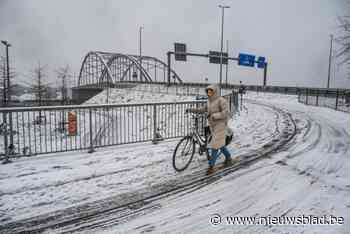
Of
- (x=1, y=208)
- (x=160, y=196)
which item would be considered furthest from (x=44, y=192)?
(x=160, y=196)

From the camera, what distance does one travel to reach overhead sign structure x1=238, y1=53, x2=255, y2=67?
3475 cm

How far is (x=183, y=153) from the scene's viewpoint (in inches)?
204

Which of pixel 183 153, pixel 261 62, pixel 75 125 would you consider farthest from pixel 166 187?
pixel 261 62

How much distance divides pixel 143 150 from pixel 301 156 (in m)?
4.57

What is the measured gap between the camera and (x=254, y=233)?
2.90 meters

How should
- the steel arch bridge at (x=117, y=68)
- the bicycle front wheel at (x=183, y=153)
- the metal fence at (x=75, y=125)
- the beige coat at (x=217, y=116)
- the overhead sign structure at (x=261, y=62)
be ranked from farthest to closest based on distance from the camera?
the steel arch bridge at (x=117, y=68) → the overhead sign structure at (x=261, y=62) → the metal fence at (x=75, y=125) → the bicycle front wheel at (x=183, y=153) → the beige coat at (x=217, y=116)

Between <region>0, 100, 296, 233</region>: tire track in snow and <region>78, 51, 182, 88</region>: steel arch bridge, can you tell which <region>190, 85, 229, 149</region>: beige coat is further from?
<region>78, 51, 182, 88</region>: steel arch bridge

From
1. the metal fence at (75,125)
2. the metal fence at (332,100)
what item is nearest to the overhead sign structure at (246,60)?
the metal fence at (332,100)

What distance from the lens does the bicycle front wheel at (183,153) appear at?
5.06 m

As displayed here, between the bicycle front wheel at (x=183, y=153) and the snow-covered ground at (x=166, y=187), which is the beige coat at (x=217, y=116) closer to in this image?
the bicycle front wheel at (x=183, y=153)

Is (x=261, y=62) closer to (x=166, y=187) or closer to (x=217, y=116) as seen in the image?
(x=217, y=116)

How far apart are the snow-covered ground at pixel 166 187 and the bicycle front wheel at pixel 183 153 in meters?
0.18

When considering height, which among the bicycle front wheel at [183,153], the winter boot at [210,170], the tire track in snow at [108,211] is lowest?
the tire track in snow at [108,211]

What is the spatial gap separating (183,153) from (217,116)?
1.31 metres
